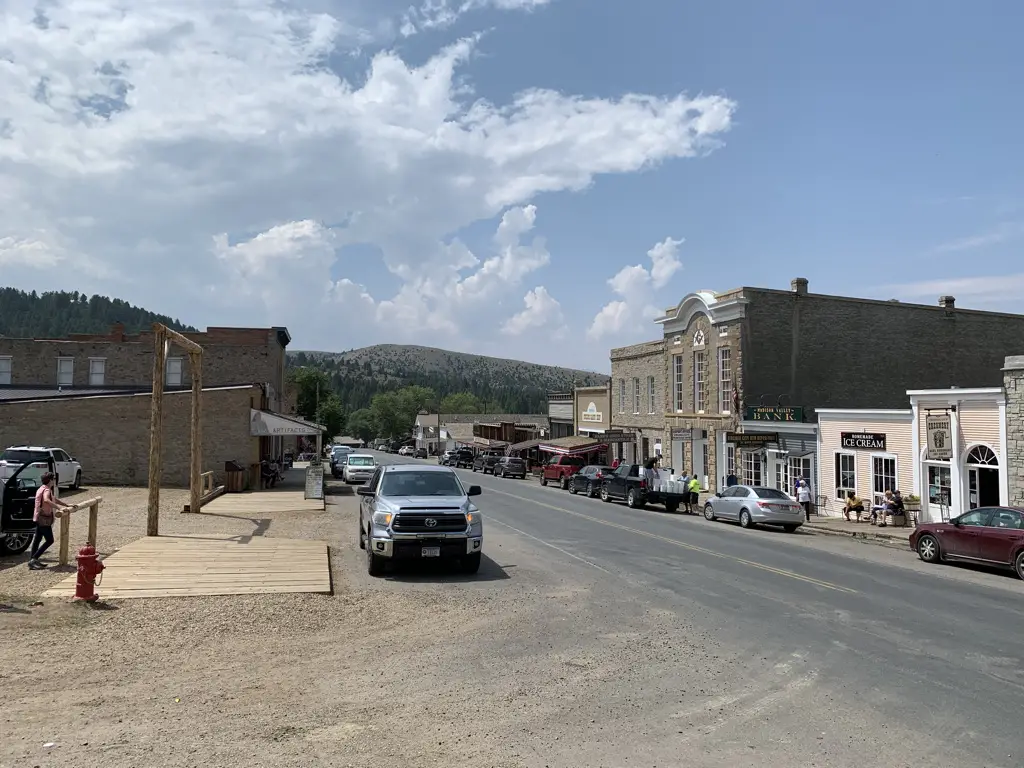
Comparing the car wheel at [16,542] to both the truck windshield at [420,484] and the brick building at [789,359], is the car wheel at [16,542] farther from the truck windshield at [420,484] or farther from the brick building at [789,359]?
the brick building at [789,359]

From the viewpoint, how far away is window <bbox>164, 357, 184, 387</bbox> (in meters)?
45.4

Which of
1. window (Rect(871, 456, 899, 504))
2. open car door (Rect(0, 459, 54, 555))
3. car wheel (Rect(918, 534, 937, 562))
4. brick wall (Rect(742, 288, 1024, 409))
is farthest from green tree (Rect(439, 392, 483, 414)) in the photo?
open car door (Rect(0, 459, 54, 555))

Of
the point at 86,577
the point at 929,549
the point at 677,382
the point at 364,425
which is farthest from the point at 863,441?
the point at 364,425

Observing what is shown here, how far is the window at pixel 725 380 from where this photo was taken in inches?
1399

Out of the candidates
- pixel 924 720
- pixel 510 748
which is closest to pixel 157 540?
pixel 510 748

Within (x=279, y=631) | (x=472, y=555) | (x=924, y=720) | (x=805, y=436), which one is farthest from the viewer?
(x=805, y=436)

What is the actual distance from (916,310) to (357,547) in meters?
33.2

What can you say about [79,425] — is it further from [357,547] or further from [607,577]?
[607,577]

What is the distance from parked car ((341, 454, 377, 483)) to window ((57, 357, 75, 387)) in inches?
775

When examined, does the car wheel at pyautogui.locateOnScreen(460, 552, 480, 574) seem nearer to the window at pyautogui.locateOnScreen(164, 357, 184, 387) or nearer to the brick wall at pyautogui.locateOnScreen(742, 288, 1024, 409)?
the brick wall at pyautogui.locateOnScreen(742, 288, 1024, 409)

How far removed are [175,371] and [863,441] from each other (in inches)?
1501

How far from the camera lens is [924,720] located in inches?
255

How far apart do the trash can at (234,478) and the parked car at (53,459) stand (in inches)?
204

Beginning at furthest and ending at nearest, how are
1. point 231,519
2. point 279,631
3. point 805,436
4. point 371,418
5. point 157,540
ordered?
point 371,418, point 805,436, point 231,519, point 157,540, point 279,631
